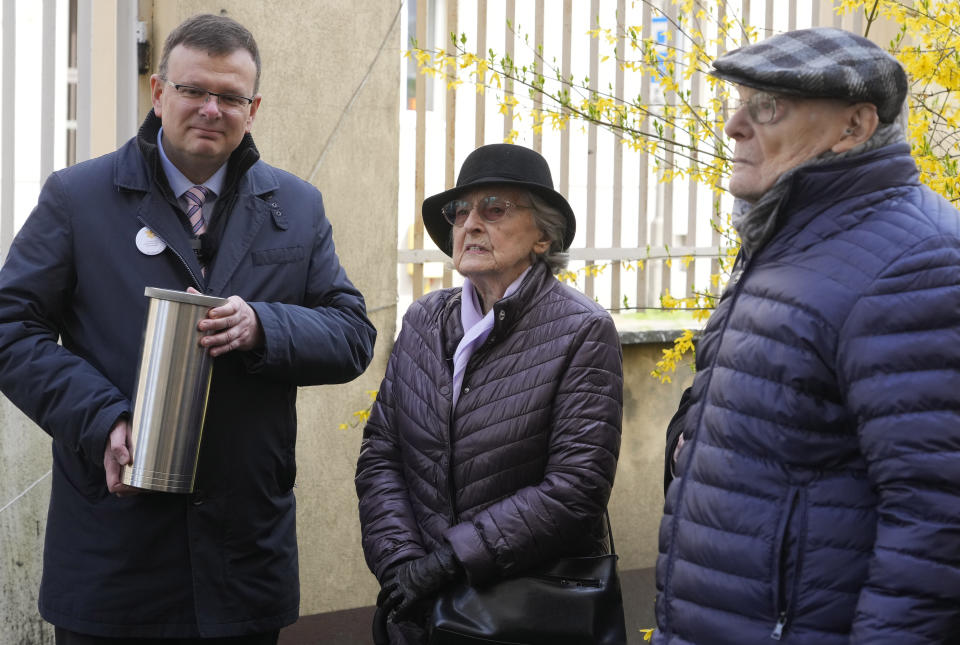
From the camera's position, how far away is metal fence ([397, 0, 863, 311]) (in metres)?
5.34

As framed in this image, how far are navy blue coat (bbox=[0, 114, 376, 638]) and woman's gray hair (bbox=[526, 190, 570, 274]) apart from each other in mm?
645

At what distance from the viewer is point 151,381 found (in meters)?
2.67

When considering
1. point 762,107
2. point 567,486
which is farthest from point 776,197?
point 567,486

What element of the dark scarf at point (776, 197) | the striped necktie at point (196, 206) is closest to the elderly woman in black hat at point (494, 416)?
the striped necktie at point (196, 206)

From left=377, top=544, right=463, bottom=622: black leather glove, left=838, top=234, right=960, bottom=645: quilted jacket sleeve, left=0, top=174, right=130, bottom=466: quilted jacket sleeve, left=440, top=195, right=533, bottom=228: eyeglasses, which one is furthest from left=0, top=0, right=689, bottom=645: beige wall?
left=838, top=234, right=960, bottom=645: quilted jacket sleeve

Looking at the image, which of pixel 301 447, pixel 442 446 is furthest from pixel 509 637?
pixel 301 447

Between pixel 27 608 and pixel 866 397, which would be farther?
pixel 27 608

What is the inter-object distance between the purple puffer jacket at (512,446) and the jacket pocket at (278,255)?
0.43 metres

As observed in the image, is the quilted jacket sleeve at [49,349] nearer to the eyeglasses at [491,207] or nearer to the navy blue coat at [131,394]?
the navy blue coat at [131,394]

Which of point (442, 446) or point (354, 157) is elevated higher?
point (354, 157)

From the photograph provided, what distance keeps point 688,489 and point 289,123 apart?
10.3ft

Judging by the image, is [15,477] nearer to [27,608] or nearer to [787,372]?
[27,608]

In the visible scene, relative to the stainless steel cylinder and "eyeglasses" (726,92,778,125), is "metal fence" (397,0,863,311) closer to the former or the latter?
the stainless steel cylinder

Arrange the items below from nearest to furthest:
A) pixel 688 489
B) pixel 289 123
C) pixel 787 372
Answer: pixel 787 372 → pixel 688 489 → pixel 289 123
